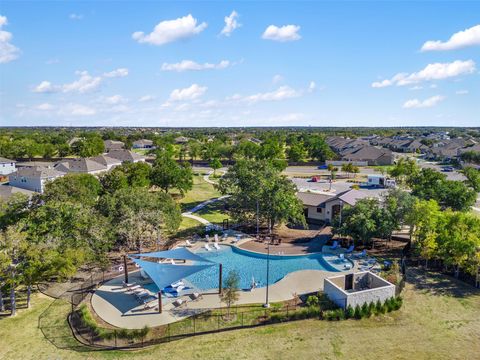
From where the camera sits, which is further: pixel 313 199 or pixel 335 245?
pixel 313 199

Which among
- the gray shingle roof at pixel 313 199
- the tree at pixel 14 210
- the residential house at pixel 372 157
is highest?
the residential house at pixel 372 157

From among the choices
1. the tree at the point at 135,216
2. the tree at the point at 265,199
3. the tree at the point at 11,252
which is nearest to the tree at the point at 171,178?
the tree at the point at 265,199

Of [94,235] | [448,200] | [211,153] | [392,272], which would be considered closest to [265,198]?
[392,272]

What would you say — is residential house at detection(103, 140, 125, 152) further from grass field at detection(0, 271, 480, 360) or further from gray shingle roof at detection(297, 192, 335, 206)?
grass field at detection(0, 271, 480, 360)

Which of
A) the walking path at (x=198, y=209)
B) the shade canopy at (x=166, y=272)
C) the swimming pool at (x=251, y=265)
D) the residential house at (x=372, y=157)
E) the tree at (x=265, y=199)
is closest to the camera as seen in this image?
the shade canopy at (x=166, y=272)

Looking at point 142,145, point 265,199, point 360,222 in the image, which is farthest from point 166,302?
point 142,145

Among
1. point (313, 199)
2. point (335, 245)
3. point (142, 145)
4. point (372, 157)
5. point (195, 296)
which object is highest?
point (142, 145)

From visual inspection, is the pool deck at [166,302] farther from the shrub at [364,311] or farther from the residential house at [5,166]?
the residential house at [5,166]

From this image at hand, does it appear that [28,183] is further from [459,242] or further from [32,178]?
[459,242]
